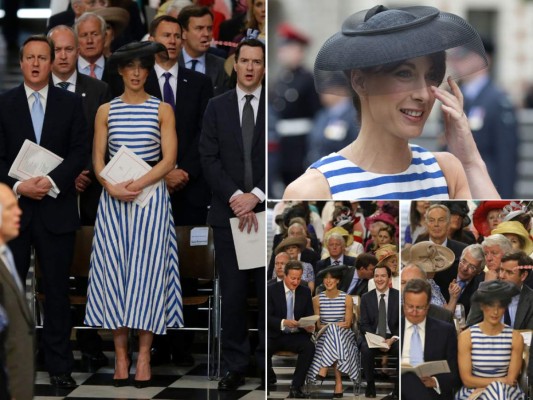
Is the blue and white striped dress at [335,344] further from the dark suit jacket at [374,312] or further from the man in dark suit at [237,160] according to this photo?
the man in dark suit at [237,160]

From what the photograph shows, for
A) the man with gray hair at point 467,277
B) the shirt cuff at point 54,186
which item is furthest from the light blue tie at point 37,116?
the man with gray hair at point 467,277

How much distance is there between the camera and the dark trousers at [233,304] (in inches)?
284

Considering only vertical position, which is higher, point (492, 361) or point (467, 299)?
point (467, 299)

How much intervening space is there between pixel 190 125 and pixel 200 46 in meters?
0.60

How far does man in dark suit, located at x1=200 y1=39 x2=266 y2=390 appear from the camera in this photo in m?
7.08

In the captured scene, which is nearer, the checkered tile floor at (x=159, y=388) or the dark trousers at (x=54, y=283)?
the checkered tile floor at (x=159, y=388)

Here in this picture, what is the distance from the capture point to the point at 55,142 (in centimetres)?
711

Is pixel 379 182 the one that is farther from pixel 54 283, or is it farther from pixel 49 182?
pixel 54 283

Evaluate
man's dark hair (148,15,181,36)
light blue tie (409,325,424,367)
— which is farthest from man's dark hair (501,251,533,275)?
man's dark hair (148,15,181,36)

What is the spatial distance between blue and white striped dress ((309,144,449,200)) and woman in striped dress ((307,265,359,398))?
35cm

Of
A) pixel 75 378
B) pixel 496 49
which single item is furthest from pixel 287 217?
pixel 75 378

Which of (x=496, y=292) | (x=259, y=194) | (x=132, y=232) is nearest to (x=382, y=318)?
(x=496, y=292)

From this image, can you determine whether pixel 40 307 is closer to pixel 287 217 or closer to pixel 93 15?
pixel 93 15

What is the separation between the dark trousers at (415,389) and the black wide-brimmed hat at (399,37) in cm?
129
